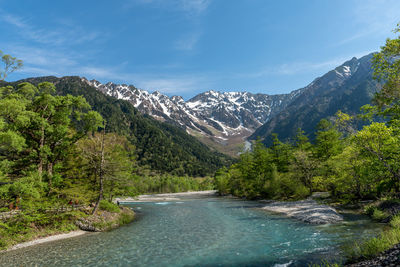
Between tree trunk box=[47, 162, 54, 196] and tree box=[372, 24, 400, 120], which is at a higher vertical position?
tree box=[372, 24, 400, 120]

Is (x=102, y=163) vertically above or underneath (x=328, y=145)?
above

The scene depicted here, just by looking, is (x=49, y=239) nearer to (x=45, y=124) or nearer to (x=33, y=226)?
(x=33, y=226)

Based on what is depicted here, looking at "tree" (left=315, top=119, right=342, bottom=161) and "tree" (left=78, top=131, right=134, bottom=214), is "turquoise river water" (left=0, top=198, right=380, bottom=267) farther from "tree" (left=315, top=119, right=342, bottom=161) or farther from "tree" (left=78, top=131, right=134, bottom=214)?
"tree" (left=315, top=119, right=342, bottom=161)

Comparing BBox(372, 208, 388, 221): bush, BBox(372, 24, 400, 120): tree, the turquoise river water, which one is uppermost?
BBox(372, 24, 400, 120): tree

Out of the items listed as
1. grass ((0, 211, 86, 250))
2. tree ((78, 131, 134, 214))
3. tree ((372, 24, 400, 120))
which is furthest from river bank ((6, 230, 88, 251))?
tree ((372, 24, 400, 120))

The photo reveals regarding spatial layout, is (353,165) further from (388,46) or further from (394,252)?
(394,252)

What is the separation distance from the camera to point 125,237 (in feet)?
76.6

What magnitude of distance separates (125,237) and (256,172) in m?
54.1

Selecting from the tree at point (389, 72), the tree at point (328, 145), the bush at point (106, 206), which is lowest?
the bush at point (106, 206)

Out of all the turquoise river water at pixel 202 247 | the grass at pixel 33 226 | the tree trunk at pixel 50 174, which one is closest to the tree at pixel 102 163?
the tree trunk at pixel 50 174

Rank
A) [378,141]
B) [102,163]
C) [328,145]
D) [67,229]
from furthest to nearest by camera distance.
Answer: [328,145], [102,163], [67,229], [378,141]

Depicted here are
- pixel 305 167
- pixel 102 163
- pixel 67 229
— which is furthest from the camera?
pixel 305 167

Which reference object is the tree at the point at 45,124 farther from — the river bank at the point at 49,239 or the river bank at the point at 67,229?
the river bank at the point at 49,239

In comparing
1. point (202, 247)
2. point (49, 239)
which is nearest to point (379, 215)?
point (202, 247)
